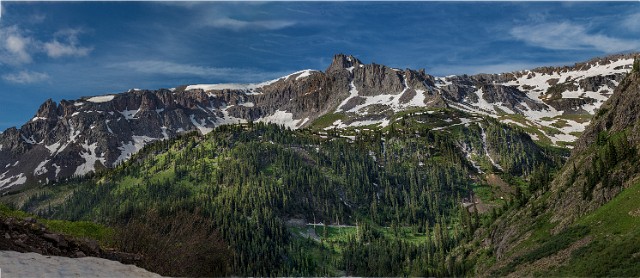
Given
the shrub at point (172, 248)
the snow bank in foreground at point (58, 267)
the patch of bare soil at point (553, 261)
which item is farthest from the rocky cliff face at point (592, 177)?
the snow bank in foreground at point (58, 267)

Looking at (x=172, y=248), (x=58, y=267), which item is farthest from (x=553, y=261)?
(x=58, y=267)

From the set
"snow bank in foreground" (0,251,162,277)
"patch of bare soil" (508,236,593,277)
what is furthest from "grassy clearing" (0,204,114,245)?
"patch of bare soil" (508,236,593,277)

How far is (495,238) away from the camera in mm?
155750

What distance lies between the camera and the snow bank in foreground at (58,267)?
21641 mm

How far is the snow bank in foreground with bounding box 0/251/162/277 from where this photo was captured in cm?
2164

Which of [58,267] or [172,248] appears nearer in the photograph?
[58,267]

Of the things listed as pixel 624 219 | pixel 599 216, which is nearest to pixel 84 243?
pixel 624 219

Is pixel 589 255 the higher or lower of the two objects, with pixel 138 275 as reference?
lower

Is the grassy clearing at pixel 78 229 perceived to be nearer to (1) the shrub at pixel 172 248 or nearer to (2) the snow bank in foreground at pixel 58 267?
(1) the shrub at pixel 172 248

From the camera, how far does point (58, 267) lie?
2295 centimetres

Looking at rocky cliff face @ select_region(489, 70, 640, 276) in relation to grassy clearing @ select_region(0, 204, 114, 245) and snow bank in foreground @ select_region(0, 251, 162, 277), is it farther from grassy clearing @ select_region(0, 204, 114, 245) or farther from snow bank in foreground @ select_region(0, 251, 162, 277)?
snow bank in foreground @ select_region(0, 251, 162, 277)

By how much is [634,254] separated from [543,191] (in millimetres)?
93481

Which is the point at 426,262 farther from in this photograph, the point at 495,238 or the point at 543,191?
the point at 543,191

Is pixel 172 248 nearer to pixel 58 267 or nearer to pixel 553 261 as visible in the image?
pixel 58 267
